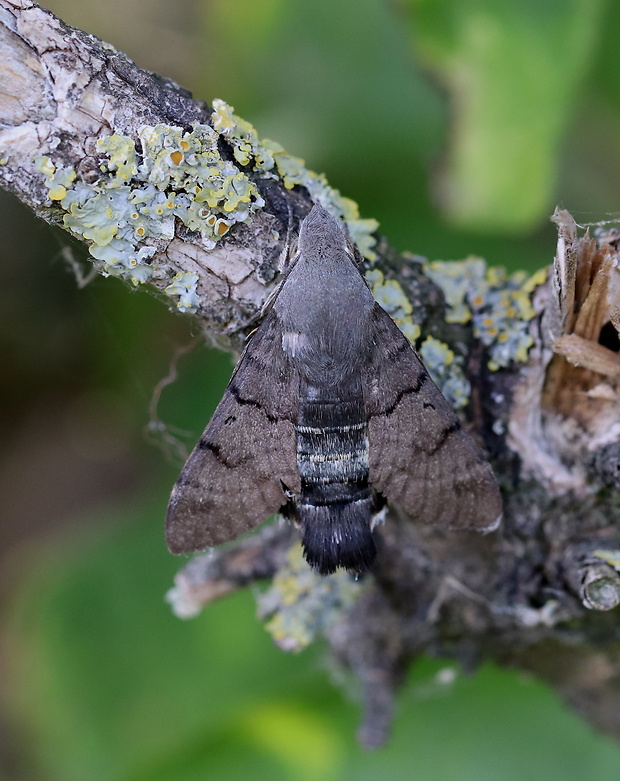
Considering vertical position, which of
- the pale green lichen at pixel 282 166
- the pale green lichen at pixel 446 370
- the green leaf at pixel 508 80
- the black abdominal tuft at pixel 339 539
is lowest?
the black abdominal tuft at pixel 339 539

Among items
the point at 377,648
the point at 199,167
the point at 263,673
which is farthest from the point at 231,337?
the point at 263,673

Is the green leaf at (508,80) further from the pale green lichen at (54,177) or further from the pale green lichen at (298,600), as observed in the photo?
the pale green lichen at (54,177)

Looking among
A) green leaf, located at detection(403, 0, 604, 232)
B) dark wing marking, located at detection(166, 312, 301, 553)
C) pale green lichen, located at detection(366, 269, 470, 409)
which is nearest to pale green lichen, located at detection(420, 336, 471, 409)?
pale green lichen, located at detection(366, 269, 470, 409)

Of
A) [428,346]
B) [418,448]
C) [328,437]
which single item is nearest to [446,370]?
[428,346]

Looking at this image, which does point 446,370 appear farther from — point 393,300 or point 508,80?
point 508,80

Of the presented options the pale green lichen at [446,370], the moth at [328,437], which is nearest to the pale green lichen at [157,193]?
the moth at [328,437]

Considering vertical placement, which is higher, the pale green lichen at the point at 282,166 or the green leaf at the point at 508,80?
the green leaf at the point at 508,80
